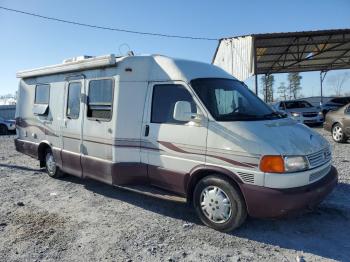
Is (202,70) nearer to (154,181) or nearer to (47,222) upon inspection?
(154,181)

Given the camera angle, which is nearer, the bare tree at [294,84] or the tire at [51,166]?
the tire at [51,166]

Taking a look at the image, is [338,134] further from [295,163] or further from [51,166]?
[51,166]

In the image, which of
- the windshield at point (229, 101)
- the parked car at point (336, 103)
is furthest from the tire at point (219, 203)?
the parked car at point (336, 103)

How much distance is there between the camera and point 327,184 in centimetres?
510

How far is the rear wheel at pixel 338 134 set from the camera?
12.7 meters

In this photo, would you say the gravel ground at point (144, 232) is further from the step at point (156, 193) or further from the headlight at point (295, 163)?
the headlight at point (295, 163)

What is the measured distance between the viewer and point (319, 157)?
5.12 m

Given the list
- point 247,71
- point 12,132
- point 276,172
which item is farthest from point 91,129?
point 12,132

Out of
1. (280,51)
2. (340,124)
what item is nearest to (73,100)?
(340,124)

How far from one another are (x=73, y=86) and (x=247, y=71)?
13348 mm

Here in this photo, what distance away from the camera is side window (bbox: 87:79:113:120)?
6430mm

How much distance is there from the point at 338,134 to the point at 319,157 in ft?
28.3

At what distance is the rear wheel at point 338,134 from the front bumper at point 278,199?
870 cm

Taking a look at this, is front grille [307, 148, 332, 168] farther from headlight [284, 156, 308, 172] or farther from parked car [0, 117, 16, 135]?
parked car [0, 117, 16, 135]
